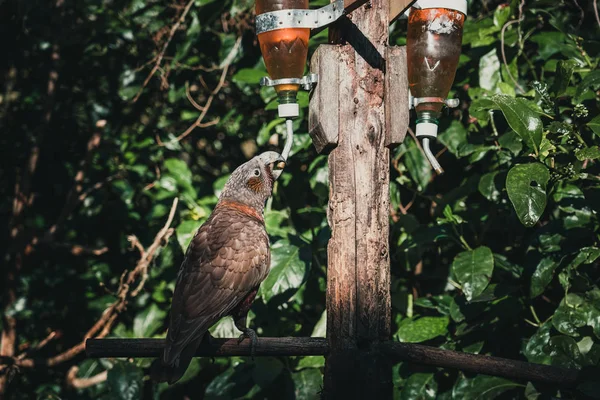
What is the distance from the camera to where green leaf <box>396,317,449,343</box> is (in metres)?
3.09

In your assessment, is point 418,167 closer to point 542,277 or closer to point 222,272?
point 542,277

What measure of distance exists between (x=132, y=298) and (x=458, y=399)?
2.04 m

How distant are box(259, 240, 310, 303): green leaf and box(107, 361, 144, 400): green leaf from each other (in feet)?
2.84

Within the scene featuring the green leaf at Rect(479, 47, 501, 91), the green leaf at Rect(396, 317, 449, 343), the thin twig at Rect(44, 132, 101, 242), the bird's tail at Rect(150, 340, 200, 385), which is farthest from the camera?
the thin twig at Rect(44, 132, 101, 242)

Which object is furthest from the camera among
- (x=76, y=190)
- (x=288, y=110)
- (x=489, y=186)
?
(x=76, y=190)

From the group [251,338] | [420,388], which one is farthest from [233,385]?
[420,388]

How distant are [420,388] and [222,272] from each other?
104 centimetres

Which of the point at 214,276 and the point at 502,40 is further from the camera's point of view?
the point at 502,40

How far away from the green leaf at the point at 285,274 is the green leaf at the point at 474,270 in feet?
2.21

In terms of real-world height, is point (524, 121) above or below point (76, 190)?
below

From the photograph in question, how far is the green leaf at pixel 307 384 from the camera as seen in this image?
3.18m

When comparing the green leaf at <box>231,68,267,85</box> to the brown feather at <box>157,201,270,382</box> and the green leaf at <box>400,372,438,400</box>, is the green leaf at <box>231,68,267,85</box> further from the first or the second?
the green leaf at <box>400,372,438,400</box>

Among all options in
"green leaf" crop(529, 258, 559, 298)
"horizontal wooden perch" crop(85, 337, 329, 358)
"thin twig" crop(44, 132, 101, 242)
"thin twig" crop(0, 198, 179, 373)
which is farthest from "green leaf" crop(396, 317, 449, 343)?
"thin twig" crop(44, 132, 101, 242)

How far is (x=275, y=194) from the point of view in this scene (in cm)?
385
